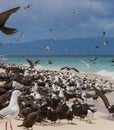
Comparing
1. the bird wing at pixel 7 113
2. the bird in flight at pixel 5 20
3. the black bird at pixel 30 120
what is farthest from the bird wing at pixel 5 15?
the black bird at pixel 30 120

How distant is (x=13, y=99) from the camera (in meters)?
10.1

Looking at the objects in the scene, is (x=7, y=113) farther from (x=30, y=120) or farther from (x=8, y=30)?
(x=8, y=30)

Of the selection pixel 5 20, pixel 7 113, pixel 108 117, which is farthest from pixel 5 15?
pixel 108 117

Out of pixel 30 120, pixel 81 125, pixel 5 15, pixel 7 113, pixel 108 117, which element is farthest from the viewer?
pixel 108 117

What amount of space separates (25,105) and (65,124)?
1361mm

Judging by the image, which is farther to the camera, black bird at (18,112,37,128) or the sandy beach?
the sandy beach

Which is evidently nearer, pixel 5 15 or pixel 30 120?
pixel 5 15

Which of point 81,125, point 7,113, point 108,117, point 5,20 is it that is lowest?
point 7,113

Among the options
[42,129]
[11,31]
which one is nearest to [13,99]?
[42,129]

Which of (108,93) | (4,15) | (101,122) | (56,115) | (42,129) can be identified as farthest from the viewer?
(108,93)

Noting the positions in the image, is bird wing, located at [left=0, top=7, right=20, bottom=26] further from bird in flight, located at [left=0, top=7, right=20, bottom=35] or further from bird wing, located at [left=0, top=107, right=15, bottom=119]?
bird wing, located at [left=0, top=107, right=15, bottom=119]

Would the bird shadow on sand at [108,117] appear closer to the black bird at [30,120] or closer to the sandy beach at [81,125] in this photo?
the sandy beach at [81,125]

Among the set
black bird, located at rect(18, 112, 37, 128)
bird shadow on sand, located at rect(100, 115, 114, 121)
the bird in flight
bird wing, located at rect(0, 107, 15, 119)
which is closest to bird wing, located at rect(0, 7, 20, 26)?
the bird in flight

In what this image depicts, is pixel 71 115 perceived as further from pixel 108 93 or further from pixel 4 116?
pixel 108 93
